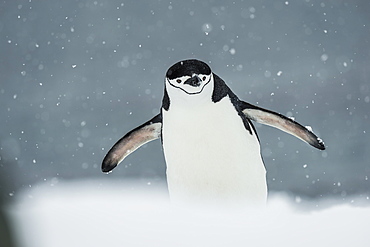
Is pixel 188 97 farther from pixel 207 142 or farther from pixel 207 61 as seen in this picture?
pixel 207 61

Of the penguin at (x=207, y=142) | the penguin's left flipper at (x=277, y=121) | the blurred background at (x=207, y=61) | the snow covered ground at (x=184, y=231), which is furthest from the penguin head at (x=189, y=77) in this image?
the blurred background at (x=207, y=61)

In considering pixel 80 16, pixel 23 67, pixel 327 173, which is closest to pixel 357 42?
pixel 327 173

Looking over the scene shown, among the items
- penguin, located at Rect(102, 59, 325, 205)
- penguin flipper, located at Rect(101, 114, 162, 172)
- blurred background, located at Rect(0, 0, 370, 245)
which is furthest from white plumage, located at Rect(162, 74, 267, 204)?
blurred background, located at Rect(0, 0, 370, 245)

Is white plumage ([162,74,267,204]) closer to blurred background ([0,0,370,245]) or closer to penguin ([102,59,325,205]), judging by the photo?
penguin ([102,59,325,205])

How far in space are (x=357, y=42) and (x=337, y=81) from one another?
1.14ft

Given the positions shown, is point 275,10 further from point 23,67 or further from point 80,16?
point 23,67

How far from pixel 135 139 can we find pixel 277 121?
51 cm

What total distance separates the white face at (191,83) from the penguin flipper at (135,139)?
0.24 metres

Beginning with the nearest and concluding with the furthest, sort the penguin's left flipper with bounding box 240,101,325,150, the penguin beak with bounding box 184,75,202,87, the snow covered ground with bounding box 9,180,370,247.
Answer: the snow covered ground with bounding box 9,180,370,247 < the penguin beak with bounding box 184,75,202,87 < the penguin's left flipper with bounding box 240,101,325,150

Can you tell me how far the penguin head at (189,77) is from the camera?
1.66 metres

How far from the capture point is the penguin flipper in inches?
74.7

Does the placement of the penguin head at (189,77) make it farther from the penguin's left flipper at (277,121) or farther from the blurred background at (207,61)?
the blurred background at (207,61)

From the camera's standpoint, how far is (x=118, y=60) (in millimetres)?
4344

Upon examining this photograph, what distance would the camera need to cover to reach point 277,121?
74.1 inches
